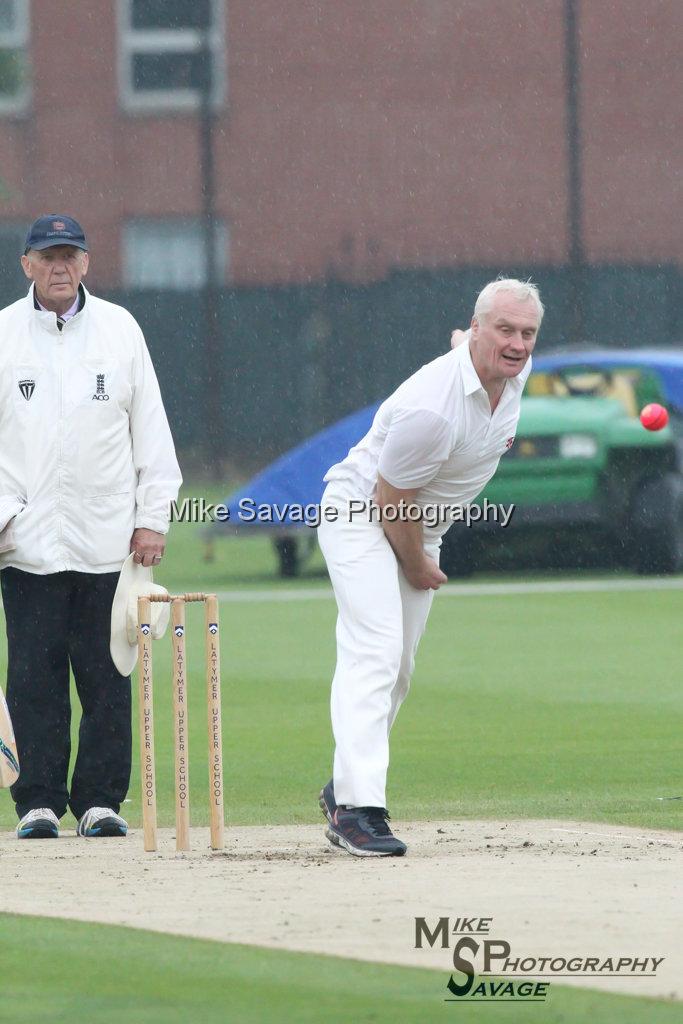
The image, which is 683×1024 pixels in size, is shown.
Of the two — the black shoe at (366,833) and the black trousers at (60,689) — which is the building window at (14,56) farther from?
the black shoe at (366,833)

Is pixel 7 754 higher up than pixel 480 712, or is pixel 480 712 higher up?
pixel 7 754

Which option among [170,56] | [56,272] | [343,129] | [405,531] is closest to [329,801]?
[405,531]

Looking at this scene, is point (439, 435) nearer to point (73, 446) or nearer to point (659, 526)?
point (73, 446)

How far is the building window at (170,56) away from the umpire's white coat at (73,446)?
1135 inches

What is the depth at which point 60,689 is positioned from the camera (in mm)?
7586

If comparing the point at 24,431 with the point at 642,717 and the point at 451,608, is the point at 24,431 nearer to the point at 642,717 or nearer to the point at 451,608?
the point at 642,717

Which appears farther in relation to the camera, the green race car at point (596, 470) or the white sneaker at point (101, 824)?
the green race car at point (596, 470)

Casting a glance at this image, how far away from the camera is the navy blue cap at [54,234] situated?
24.2ft

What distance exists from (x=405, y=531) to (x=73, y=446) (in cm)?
126

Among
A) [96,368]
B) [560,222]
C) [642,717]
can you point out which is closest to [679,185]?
[560,222]

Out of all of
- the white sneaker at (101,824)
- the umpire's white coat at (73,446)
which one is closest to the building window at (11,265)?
the umpire's white coat at (73,446)

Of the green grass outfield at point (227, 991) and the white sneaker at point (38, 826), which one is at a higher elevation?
the green grass outfield at point (227, 991)

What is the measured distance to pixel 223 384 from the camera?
109ft

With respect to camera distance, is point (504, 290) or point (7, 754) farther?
point (7, 754)
